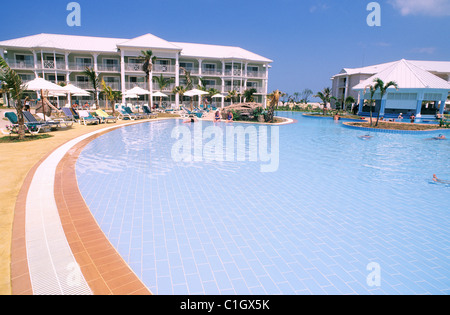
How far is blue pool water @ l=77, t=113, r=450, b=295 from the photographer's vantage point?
3174mm

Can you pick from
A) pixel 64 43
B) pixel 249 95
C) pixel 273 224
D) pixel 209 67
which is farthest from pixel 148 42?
pixel 273 224

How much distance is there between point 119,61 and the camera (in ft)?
116

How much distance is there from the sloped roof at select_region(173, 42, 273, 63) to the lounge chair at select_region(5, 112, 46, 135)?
27.1 m

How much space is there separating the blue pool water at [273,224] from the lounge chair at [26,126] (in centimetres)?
529

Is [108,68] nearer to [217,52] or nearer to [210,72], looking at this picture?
[210,72]

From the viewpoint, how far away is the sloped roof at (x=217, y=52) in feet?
124

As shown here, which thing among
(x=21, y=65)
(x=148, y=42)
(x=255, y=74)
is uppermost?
(x=148, y=42)

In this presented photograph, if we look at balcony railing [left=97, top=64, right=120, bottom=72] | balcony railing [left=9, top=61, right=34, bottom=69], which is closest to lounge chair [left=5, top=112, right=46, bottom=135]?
balcony railing [left=97, top=64, right=120, bottom=72]

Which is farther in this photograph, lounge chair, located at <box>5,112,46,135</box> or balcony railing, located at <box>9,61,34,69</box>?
balcony railing, located at <box>9,61,34,69</box>

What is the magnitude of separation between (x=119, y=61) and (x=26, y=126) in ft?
88.0

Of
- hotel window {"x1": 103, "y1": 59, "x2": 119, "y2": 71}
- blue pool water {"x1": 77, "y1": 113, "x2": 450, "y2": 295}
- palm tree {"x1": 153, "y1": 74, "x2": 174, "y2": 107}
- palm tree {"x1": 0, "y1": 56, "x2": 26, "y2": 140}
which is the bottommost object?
blue pool water {"x1": 77, "y1": 113, "x2": 450, "y2": 295}

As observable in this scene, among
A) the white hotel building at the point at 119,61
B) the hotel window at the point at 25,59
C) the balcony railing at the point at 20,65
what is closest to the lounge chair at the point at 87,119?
the white hotel building at the point at 119,61

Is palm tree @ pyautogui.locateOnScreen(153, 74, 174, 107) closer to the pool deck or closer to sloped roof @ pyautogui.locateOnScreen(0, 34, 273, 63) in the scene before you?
sloped roof @ pyautogui.locateOnScreen(0, 34, 273, 63)
